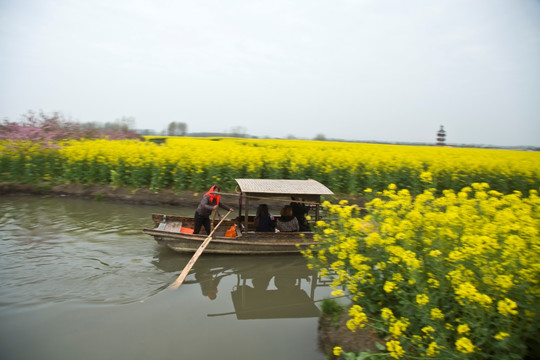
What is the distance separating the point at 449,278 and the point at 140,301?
4.63 metres

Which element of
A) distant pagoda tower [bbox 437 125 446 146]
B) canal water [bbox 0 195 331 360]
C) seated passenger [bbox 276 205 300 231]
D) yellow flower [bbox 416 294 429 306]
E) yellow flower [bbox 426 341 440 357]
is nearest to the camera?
yellow flower [bbox 426 341 440 357]

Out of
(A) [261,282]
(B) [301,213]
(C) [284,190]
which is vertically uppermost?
(C) [284,190]

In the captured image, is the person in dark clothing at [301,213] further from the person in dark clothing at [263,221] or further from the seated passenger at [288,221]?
the person in dark clothing at [263,221]

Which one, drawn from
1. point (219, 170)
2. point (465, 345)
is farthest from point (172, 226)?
point (465, 345)

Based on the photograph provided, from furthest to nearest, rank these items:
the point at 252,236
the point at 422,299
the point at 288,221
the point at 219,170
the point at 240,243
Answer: the point at 219,170
the point at 288,221
the point at 252,236
the point at 240,243
the point at 422,299

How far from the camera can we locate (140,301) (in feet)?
17.3

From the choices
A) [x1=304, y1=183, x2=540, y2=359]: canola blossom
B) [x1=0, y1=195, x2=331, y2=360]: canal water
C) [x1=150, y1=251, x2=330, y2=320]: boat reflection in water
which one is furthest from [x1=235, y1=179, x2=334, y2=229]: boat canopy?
[x1=304, y1=183, x2=540, y2=359]: canola blossom

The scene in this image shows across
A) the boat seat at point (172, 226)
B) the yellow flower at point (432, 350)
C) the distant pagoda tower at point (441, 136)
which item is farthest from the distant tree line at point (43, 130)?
the distant pagoda tower at point (441, 136)

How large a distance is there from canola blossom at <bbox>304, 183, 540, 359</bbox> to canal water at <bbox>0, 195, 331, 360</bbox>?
56.5 inches

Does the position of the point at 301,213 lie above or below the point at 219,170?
below

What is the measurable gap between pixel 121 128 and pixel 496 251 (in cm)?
2984

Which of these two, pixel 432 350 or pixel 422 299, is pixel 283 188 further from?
pixel 432 350

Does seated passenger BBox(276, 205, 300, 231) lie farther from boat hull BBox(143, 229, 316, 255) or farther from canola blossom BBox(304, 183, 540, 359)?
canola blossom BBox(304, 183, 540, 359)

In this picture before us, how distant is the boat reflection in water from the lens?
214 inches
